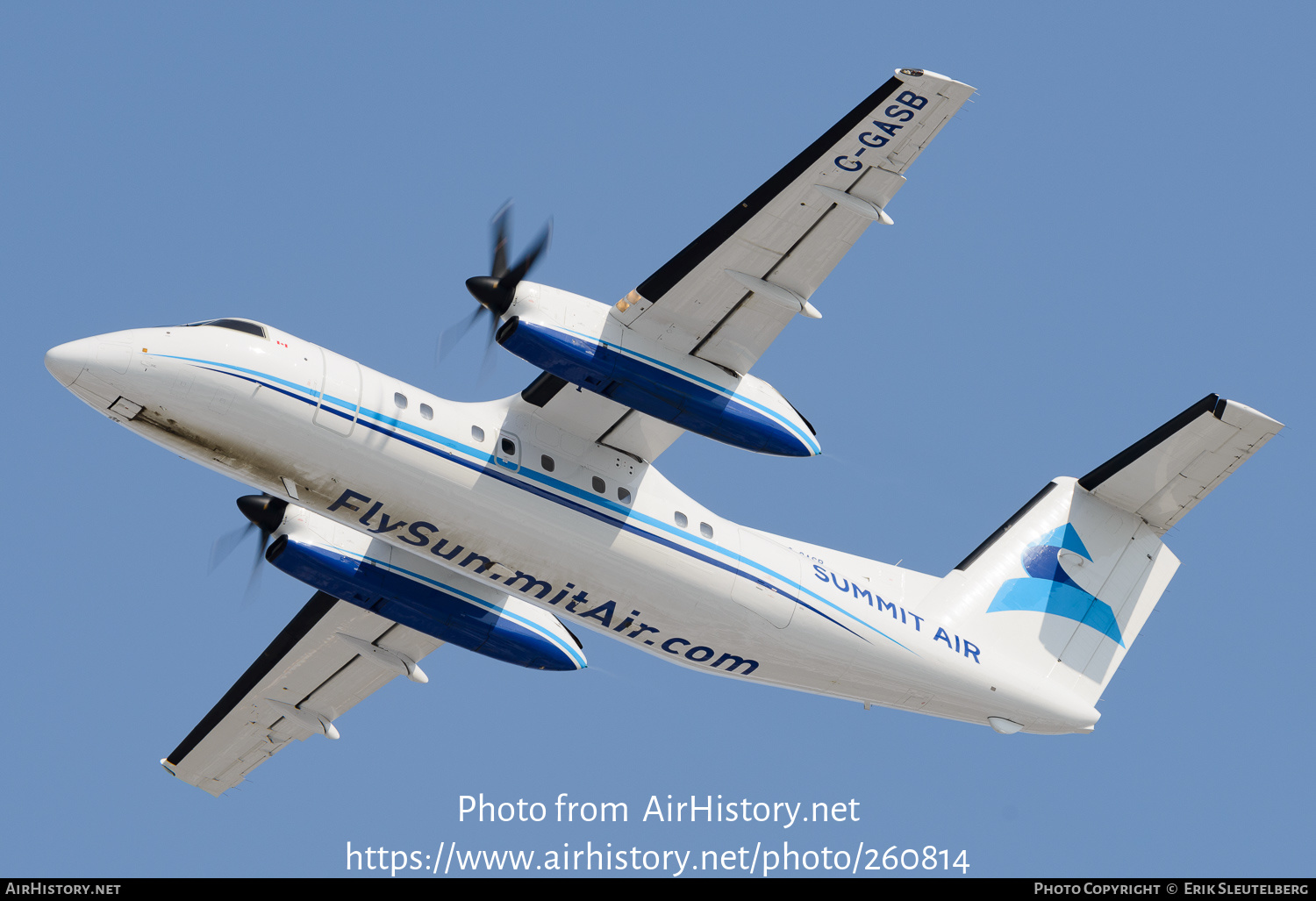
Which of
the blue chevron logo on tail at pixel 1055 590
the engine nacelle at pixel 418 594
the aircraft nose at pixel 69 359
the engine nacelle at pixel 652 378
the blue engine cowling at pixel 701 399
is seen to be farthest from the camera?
the blue chevron logo on tail at pixel 1055 590

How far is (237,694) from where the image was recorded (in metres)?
18.3

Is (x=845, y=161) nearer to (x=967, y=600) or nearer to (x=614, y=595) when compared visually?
(x=614, y=595)

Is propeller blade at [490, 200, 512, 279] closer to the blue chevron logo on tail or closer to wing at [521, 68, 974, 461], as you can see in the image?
wing at [521, 68, 974, 461]

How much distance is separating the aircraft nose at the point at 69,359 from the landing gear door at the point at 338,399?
2.09 m

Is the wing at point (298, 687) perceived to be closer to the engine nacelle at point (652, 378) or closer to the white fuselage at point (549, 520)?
the white fuselage at point (549, 520)

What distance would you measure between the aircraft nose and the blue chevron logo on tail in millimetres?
10692

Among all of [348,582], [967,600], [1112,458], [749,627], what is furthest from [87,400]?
[1112,458]

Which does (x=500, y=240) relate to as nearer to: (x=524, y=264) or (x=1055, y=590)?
(x=524, y=264)

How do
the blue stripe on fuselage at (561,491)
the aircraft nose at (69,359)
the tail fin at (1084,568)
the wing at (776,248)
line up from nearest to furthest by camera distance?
the aircraft nose at (69,359) < the wing at (776,248) < the blue stripe on fuselage at (561,491) < the tail fin at (1084,568)

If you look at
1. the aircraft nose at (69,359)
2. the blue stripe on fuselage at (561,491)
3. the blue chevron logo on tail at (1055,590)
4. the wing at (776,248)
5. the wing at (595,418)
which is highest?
the blue chevron logo on tail at (1055,590)

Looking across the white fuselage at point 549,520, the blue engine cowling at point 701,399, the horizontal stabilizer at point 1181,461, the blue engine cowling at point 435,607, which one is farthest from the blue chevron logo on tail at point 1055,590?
the blue engine cowling at point 435,607

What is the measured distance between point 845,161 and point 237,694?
34.2ft

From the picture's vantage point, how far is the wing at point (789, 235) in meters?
13.1

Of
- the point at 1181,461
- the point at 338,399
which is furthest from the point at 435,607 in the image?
the point at 1181,461
